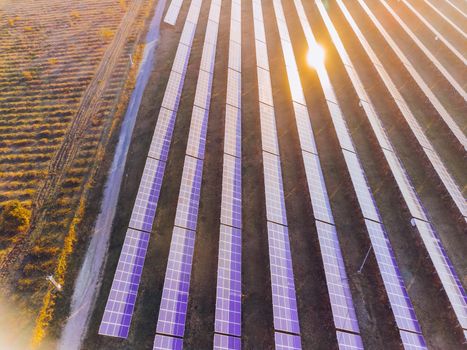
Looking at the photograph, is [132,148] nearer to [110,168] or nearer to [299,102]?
[110,168]

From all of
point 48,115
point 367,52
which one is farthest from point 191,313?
point 367,52

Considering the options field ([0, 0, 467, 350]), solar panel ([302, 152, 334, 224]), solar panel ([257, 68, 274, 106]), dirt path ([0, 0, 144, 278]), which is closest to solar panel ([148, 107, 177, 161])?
field ([0, 0, 467, 350])

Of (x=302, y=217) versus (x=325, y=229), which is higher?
(x=325, y=229)

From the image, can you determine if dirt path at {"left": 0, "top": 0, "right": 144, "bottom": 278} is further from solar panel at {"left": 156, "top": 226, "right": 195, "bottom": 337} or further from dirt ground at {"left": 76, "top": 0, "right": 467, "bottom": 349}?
solar panel at {"left": 156, "top": 226, "right": 195, "bottom": 337}

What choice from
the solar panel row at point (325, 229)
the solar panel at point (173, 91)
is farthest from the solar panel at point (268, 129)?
the solar panel at point (173, 91)

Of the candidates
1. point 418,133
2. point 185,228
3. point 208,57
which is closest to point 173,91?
point 208,57

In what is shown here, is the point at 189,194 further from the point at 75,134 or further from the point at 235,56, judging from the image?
the point at 235,56

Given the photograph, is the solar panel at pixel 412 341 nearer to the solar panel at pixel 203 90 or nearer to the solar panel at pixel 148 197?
the solar panel at pixel 148 197
